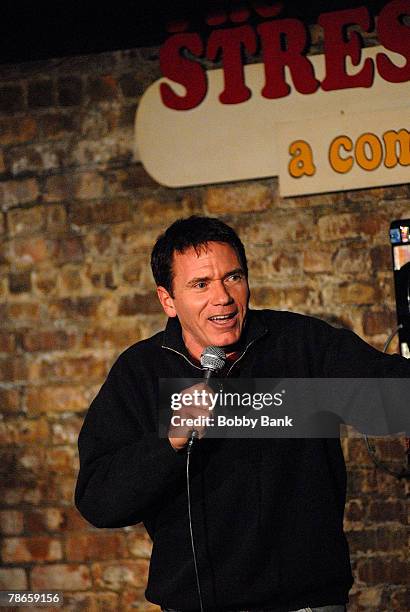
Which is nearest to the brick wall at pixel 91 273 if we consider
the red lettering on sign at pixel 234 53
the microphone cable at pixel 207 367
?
the red lettering on sign at pixel 234 53

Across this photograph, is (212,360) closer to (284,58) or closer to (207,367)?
(207,367)

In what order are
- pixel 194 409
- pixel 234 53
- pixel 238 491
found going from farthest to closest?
pixel 234 53
pixel 238 491
pixel 194 409

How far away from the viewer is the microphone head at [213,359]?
1.86 metres

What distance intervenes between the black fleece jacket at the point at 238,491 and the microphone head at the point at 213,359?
0.20 metres

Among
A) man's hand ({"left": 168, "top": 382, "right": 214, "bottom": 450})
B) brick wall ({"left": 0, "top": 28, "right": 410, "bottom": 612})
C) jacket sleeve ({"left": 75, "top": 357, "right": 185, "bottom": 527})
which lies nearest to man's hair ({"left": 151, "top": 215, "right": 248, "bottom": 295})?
jacket sleeve ({"left": 75, "top": 357, "right": 185, "bottom": 527})

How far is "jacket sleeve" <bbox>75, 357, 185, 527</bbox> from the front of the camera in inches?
73.9

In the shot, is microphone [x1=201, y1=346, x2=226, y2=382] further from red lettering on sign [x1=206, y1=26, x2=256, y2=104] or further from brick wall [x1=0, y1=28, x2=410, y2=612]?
red lettering on sign [x1=206, y1=26, x2=256, y2=104]

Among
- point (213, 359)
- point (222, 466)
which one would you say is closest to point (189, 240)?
point (213, 359)

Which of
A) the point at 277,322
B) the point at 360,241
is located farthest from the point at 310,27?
the point at 277,322

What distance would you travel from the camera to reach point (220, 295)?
6.77 ft

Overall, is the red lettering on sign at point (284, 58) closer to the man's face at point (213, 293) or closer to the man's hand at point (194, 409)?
the man's face at point (213, 293)

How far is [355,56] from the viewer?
3.28 metres

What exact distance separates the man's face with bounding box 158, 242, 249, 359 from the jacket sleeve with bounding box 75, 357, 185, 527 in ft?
0.68

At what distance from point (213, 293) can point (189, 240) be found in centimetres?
16
